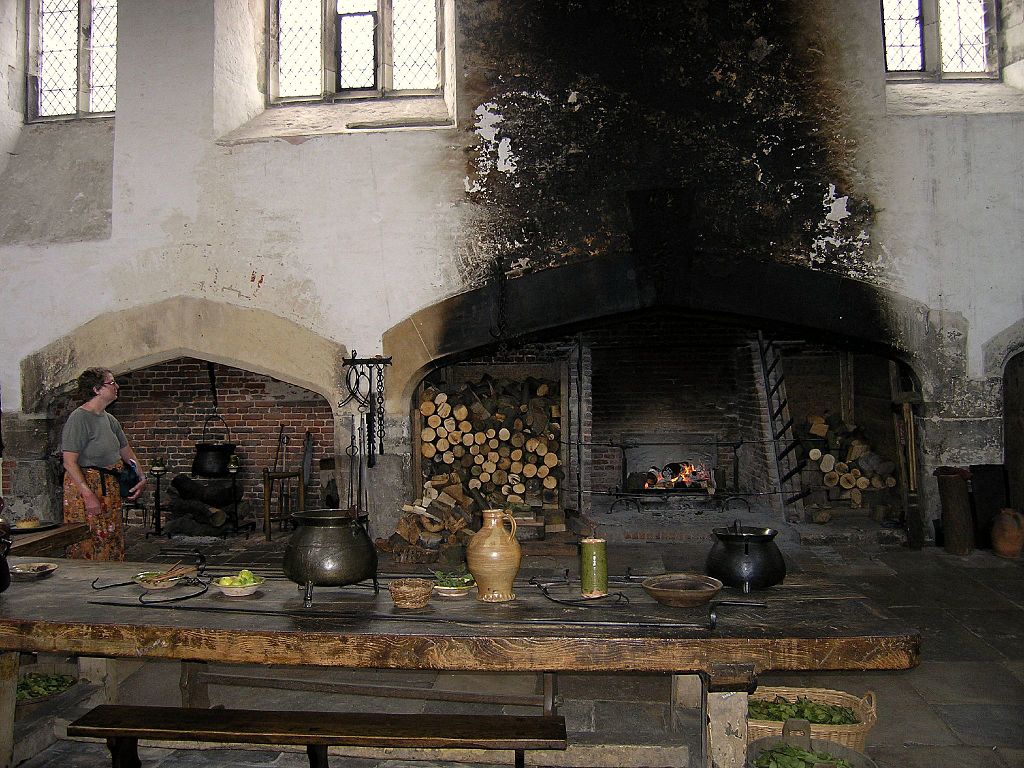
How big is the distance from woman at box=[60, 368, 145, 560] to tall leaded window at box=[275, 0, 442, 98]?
3.33m

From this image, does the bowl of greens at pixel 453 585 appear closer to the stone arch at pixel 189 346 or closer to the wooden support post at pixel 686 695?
the wooden support post at pixel 686 695

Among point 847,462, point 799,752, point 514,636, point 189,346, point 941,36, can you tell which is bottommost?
point 799,752

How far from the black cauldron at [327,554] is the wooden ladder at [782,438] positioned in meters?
5.02

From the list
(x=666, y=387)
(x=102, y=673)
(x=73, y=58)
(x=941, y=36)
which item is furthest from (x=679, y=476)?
(x=73, y=58)

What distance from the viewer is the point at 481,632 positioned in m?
2.77

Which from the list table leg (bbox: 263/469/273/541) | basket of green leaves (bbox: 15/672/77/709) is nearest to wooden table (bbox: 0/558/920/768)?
basket of green leaves (bbox: 15/672/77/709)

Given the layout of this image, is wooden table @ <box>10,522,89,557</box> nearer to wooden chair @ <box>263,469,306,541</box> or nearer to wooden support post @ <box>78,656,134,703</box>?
wooden support post @ <box>78,656,134,703</box>

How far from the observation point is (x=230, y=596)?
125 inches

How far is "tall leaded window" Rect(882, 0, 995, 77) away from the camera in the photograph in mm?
6801

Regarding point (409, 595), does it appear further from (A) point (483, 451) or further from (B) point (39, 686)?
(A) point (483, 451)

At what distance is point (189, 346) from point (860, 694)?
5.12m

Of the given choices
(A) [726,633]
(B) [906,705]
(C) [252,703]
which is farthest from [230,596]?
(B) [906,705]

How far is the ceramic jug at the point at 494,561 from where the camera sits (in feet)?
10.1

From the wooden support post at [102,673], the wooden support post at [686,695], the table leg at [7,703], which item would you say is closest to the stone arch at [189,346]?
the wooden support post at [102,673]
